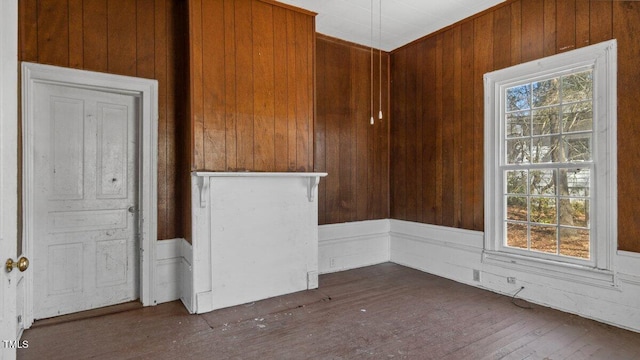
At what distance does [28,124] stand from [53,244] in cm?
104

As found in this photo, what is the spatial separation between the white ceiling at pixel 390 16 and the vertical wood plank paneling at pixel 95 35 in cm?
171

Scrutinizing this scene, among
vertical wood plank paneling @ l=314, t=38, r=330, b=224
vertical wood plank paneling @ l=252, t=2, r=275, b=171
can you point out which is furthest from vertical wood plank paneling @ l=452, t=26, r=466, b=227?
vertical wood plank paneling @ l=252, t=2, r=275, b=171

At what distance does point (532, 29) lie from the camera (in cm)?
331

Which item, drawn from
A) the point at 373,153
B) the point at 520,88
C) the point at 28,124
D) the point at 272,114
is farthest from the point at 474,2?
the point at 28,124

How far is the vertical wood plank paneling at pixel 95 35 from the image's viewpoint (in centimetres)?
291

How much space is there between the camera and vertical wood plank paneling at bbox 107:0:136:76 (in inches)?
119

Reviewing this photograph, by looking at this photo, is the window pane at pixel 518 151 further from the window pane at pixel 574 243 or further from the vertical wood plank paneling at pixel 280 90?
the vertical wood plank paneling at pixel 280 90

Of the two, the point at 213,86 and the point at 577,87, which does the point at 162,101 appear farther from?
the point at 577,87

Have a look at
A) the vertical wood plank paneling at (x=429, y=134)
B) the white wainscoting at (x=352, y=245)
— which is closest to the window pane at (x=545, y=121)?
the vertical wood plank paneling at (x=429, y=134)

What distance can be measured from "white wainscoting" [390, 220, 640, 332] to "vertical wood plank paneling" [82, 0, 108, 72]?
13.1 feet

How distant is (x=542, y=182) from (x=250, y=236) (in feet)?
9.81

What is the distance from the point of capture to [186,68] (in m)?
3.24

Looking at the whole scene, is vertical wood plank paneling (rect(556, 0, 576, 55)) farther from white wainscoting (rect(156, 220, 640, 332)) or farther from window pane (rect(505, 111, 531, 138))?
white wainscoting (rect(156, 220, 640, 332))
